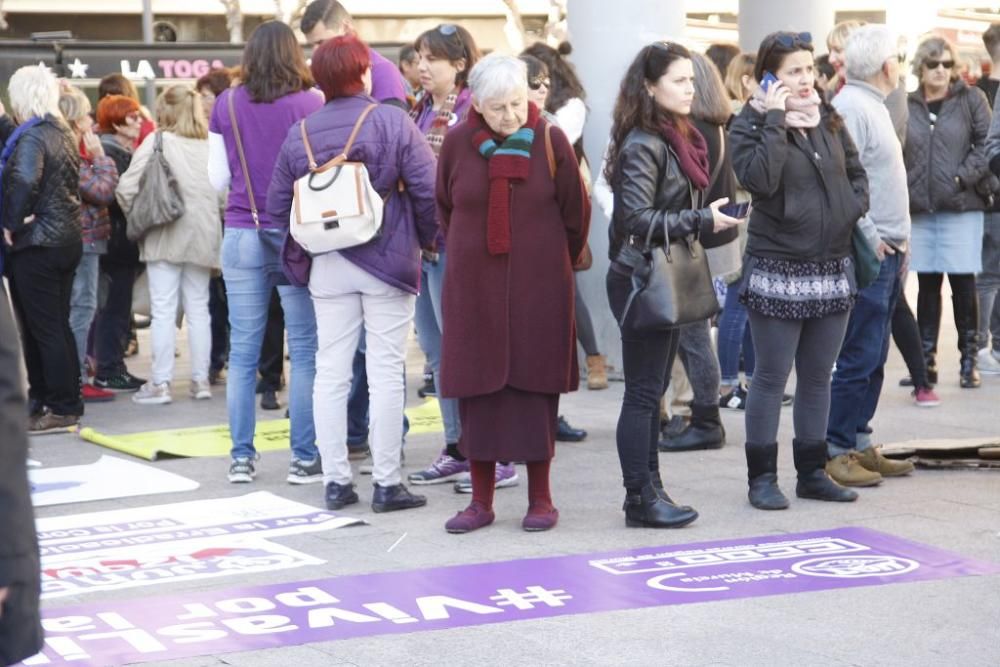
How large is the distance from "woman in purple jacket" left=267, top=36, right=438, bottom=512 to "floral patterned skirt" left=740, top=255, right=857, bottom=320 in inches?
53.4

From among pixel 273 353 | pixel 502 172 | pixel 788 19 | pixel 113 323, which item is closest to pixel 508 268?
pixel 502 172

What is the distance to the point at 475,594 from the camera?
5.62 metres

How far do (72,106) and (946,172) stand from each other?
5107mm

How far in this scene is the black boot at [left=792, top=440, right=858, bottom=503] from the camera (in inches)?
275

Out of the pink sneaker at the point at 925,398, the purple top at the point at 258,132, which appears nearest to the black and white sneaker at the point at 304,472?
the purple top at the point at 258,132

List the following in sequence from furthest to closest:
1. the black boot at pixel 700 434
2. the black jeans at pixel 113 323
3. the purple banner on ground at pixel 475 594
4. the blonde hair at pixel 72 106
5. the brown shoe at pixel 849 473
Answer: the black jeans at pixel 113 323 < the blonde hair at pixel 72 106 < the black boot at pixel 700 434 < the brown shoe at pixel 849 473 < the purple banner on ground at pixel 475 594

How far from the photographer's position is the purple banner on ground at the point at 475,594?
518 centimetres

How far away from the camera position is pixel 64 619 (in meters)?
5.46

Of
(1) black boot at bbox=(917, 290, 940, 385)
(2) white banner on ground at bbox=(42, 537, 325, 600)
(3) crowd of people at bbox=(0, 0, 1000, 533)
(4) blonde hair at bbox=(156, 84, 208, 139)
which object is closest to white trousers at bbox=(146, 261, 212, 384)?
(3) crowd of people at bbox=(0, 0, 1000, 533)

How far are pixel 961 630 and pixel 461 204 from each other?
2.49 m

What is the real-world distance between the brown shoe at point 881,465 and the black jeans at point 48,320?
14.6 ft

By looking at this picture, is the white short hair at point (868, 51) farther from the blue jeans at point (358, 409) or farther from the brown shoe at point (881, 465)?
the blue jeans at point (358, 409)

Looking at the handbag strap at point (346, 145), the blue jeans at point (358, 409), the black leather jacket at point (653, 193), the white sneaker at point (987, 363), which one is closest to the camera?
the black leather jacket at point (653, 193)

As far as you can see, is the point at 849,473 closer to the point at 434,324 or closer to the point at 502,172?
the point at 434,324
